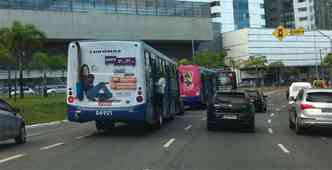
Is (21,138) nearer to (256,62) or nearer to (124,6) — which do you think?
(124,6)

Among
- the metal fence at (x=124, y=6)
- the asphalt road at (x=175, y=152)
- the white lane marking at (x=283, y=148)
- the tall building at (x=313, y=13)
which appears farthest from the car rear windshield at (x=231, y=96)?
the tall building at (x=313, y=13)

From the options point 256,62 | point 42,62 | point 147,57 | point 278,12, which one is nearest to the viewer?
point 147,57

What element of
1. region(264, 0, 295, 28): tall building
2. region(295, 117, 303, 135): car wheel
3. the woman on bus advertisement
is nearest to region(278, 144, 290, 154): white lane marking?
region(295, 117, 303, 135): car wheel

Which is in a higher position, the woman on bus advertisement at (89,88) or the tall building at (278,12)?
the tall building at (278,12)

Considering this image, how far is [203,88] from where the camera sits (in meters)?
39.1

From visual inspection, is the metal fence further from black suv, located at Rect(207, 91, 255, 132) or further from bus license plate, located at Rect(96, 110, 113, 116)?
bus license plate, located at Rect(96, 110, 113, 116)

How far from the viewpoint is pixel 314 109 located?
18.4m

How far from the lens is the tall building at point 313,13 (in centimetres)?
14875

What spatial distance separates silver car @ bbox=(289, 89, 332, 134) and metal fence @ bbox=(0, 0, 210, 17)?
7535 cm

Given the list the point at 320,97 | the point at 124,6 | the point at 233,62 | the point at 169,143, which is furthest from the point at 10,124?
the point at 233,62

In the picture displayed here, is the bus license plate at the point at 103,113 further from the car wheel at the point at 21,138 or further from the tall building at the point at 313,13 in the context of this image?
the tall building at the point at 313,13

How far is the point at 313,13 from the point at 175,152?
142720mm

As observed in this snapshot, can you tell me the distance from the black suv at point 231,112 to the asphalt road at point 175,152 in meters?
0.53

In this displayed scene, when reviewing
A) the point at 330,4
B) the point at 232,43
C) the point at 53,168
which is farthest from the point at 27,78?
the point at 330,4
